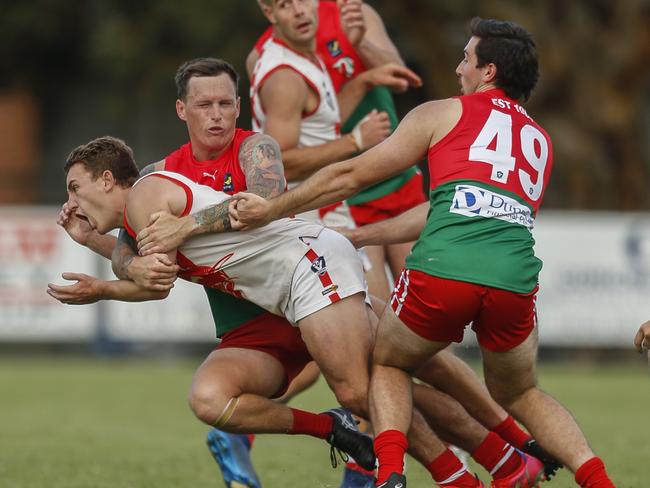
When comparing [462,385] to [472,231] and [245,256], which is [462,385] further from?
[245,256]

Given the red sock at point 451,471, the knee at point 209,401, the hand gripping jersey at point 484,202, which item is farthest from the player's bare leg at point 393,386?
the knee at point 209,401

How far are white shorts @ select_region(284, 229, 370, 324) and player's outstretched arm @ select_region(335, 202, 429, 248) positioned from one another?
1.05 feet

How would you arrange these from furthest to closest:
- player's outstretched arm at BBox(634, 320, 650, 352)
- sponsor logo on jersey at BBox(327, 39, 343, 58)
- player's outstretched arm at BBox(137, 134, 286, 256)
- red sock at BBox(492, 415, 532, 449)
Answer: sponsor logo on jersey at BBox(327, 39, 343, 58) → red sock at BBox(492, 415, 532, 449) → player's outstretched arm at BBox(137, 134, 286, 256) → player's outstretched arm at BBox(634, 320, 650, 352)

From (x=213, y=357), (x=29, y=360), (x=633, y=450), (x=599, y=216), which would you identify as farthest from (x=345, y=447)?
(x=29, y=360)

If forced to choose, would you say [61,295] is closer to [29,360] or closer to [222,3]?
[29,360]

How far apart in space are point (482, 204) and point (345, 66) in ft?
7.74

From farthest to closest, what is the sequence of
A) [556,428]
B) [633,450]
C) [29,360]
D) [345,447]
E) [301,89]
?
[29,360] < [633,450] < [301,89] < [345,447] < [556,428]

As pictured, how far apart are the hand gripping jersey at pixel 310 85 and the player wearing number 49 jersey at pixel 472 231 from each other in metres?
1.46

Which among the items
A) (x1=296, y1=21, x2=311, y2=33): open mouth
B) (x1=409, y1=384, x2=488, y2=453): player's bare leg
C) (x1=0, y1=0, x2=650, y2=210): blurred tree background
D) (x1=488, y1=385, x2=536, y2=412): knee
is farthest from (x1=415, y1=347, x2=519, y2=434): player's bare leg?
(x1=0, y1=0, x2=650, y2=210): blurred tree background

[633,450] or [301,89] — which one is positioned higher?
[301,89]

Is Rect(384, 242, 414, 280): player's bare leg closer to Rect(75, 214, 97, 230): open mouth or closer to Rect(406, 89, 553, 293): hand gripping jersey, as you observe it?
Rect(406, 89, 553, 293): hand gripping jersey

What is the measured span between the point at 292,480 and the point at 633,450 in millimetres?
2801

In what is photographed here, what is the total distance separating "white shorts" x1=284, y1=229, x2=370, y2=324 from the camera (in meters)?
5.77

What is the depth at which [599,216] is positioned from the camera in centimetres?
1642
